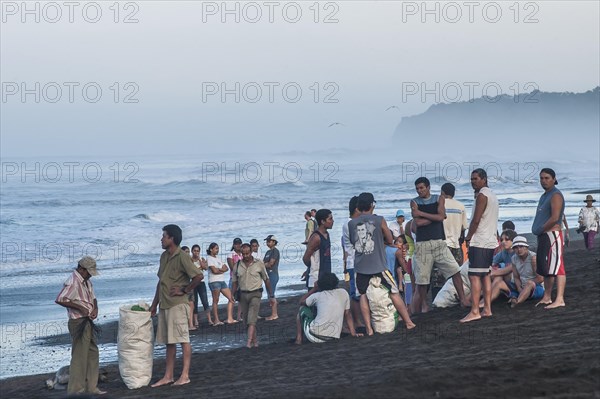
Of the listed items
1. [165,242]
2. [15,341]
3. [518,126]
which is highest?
[518,126]

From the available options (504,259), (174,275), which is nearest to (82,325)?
(174,275)

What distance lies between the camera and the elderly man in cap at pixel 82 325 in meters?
9.52

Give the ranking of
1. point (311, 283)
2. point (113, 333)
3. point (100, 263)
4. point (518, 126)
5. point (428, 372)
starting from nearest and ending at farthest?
point (428, 372), point (311, 283), point (113, 333), point (100, 263), point (518, 126)

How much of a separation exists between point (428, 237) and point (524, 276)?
1.21 meters

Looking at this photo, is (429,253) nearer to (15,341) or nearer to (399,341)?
(399,341)

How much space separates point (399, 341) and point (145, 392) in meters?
2.68

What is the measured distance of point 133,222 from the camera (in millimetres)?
43250

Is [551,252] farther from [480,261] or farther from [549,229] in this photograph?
[480,261]

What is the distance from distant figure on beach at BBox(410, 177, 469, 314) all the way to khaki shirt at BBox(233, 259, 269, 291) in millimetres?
1932

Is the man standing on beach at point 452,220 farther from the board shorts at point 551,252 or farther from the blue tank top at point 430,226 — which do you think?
the board shorts at point 551,252

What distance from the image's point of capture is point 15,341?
15234mm

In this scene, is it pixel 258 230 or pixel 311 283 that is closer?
pixel 311 283

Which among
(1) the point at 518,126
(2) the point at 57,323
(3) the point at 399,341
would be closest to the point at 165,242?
(3) the point at 399,341

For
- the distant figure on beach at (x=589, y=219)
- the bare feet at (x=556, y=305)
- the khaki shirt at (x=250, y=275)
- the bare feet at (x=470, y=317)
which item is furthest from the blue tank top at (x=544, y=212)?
the distant figure on beach at (x=589, y=219)
